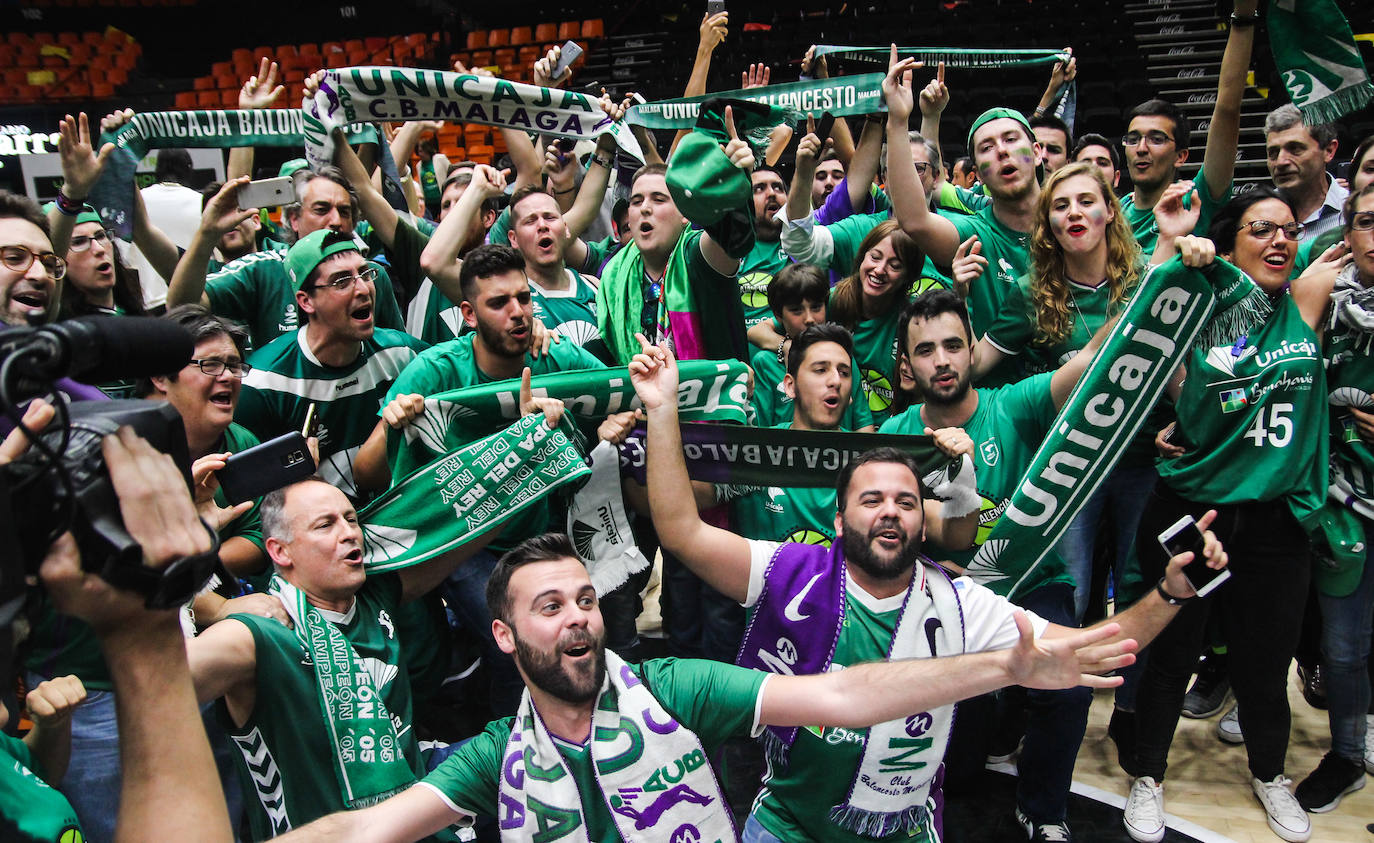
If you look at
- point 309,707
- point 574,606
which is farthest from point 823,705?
point 309,707

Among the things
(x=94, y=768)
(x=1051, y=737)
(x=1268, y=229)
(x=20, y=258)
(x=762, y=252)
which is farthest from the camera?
(x=762, y=252)

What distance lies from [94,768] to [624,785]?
1.23 meters

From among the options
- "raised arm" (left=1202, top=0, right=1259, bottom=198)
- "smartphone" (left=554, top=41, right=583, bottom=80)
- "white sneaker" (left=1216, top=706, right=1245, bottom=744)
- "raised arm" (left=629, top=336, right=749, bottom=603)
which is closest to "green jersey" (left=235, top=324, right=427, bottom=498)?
"raised arm" (left=629, top=336, right=749, bottom=603)

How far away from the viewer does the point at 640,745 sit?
209cm

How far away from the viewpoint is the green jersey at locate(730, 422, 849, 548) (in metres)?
3.14

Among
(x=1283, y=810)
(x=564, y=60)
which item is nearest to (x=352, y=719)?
(x=1283, y=810)

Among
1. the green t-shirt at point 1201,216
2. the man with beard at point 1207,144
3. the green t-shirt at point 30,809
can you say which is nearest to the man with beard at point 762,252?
the green t-shirt at point 1201,216

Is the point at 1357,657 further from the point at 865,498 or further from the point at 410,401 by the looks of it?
the point at 410,401

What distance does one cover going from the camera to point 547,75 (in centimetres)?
418

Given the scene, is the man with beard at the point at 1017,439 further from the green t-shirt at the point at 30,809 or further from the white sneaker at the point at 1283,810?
the green t-shirt at the point at 30,809

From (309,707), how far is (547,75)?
9.17 feet

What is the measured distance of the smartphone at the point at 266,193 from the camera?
3692 mm

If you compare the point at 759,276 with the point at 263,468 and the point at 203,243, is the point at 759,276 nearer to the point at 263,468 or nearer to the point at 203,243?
the point at 203,243

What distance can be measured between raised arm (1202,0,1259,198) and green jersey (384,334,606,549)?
2.38 metres
